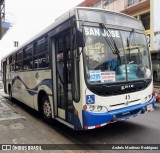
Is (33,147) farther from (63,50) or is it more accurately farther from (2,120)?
(2,120)

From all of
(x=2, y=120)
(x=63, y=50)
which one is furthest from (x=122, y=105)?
(x=2, y=120)

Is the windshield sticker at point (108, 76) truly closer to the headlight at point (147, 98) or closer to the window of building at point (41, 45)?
the headlight at point (147, 98)

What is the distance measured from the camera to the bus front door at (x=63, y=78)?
571 cm

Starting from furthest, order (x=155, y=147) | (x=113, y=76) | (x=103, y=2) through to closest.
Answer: (x=103, y=2), (x=113, y=76), (x=155, y=147)

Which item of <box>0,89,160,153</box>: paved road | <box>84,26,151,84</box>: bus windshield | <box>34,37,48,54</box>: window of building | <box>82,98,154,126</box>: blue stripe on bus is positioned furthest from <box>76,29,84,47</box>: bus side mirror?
<box>0,89,160,153</box>: paved road

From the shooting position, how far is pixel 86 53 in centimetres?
507

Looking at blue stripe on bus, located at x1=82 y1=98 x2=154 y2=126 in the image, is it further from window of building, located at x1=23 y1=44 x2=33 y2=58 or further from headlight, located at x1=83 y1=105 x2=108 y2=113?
window of building, located at x1=23 y1=44 x2=33 y2=58

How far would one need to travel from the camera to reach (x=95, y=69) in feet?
16.9

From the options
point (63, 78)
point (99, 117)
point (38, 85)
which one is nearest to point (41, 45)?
point (38, 85)

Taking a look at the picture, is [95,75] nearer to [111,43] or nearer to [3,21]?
[111,43]

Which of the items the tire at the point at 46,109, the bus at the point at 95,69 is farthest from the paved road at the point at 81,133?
the bus at the point at 95,69

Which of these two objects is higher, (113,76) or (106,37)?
(106,37)

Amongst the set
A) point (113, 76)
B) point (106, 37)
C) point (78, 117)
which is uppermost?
point (106, 37)

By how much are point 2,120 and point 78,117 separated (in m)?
4.04
